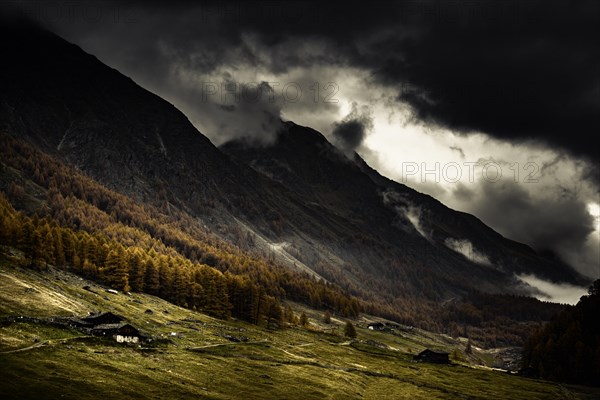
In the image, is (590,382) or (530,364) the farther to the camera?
(530,364)

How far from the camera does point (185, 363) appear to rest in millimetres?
90500

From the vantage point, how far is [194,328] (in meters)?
133

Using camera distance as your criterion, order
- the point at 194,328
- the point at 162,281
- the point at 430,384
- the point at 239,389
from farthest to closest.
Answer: the point at 162,281 < the point at 194,328 < the point at 430,384 < the point at 239,389

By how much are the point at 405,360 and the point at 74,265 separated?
373 ft

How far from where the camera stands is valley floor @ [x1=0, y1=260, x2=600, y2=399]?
67250 millimetres

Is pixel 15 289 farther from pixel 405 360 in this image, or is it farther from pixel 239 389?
pixel 405 360

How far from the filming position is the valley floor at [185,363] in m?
67.2

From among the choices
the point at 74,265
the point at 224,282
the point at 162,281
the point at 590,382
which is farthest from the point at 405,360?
the point at 74,265

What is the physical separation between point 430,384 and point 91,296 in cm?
9043

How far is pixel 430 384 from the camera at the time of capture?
122m

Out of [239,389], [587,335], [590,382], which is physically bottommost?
[239,389]

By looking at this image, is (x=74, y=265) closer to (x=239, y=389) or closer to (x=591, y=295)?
(x=239, y=389)

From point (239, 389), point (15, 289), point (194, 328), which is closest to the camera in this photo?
point (239, 389)

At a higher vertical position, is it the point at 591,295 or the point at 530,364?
the point at 591,295
